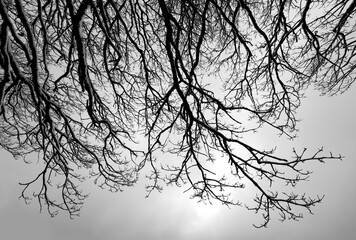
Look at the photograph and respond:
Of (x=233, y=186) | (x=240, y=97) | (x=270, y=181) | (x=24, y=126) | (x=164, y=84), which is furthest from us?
(x=24, y=126)

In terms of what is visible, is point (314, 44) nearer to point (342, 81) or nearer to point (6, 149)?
point (342, 81)

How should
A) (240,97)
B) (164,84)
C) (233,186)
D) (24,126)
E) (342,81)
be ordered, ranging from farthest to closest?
(24,126) → (164,84) → (240,97) → (342,81) → (233,186)

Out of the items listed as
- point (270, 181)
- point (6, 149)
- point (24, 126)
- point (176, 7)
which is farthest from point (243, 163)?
point (6, 149)

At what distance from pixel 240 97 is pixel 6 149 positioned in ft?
20.5

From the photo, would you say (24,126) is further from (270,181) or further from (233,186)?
(270,181)

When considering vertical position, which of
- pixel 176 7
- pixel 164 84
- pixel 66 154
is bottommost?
pixel 66 154

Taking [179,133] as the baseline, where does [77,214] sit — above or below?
below

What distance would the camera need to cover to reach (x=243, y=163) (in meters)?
4.18

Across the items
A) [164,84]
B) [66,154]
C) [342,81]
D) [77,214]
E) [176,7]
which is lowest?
[77,214]

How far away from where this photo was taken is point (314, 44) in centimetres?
461

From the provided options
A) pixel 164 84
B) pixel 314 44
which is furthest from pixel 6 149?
pixel 314 44

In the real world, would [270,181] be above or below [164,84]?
below

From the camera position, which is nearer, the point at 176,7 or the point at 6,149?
the point at 176,7

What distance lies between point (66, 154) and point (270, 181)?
369cm
